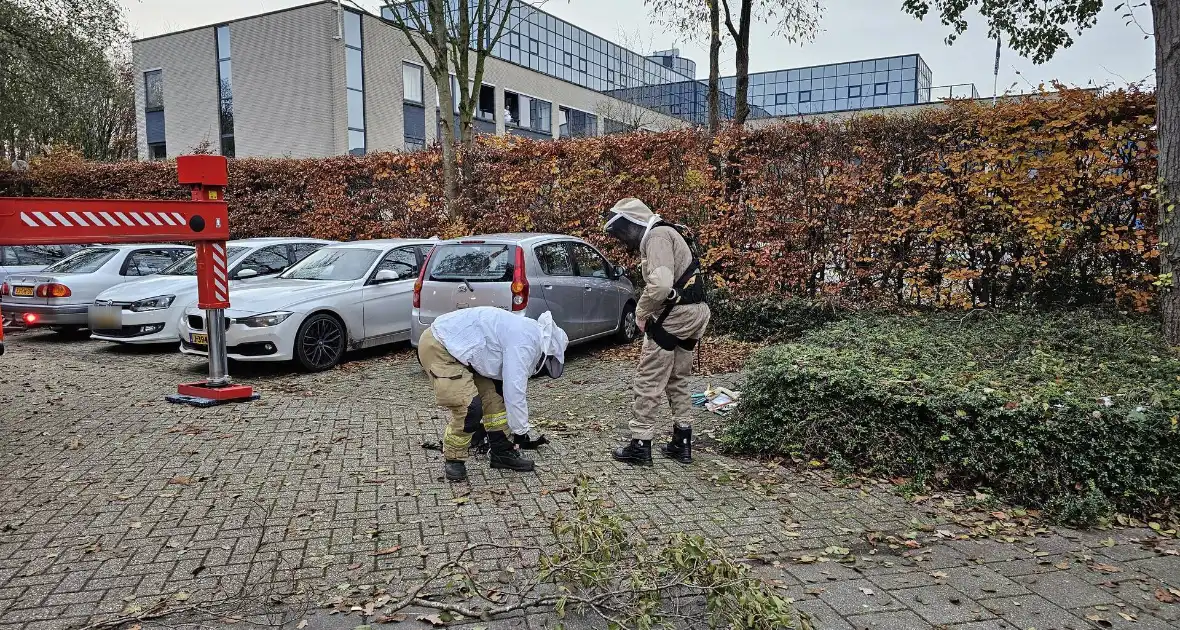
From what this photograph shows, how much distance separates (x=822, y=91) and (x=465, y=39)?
37.5m

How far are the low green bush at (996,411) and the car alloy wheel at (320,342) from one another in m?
5.15

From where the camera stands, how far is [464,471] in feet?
16.6

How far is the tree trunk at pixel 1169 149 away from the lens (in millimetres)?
6035

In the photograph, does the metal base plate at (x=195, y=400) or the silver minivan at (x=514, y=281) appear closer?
the metal base plate at (x=195, y=400)

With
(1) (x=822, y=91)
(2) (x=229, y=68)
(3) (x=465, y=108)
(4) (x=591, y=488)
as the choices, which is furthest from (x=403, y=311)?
(1) (x=822, y=91)

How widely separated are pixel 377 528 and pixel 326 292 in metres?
5.47

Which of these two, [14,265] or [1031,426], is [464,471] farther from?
[14,265]

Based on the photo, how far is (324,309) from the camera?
9039mm

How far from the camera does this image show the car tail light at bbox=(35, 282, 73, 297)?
441 inches

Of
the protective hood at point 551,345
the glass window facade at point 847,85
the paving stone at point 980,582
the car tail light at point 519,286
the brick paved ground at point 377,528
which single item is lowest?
the paving stone at point 980,582

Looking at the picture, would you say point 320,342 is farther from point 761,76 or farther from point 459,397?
point 761,76

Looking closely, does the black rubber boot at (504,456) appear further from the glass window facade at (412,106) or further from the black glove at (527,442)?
the glass window facade at (412,106)

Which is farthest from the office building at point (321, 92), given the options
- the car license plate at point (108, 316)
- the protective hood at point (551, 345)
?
the protective hood at point (551, 345)

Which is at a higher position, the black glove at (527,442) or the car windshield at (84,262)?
the car windshield at (84,262)
